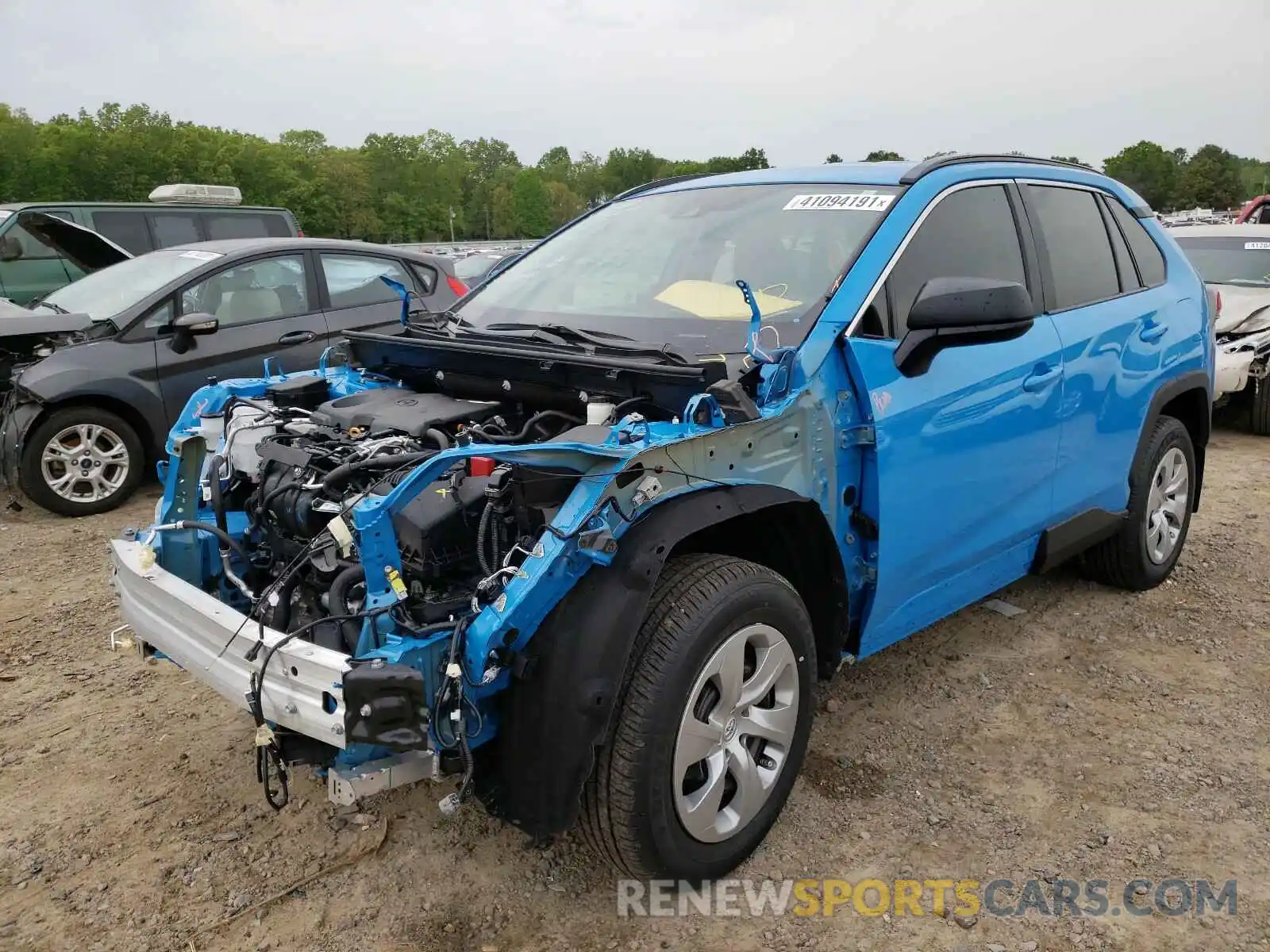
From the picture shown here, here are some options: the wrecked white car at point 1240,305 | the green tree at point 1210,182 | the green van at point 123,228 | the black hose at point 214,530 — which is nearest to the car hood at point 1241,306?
the wrecked white car at point 1240,305

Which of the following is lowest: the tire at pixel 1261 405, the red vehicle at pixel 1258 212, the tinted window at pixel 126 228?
the tire at pixel 1261 405

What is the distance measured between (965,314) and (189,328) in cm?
507

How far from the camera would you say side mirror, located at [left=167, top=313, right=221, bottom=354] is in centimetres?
584

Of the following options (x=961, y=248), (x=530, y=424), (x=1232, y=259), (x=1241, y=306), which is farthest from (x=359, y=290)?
(x=1232, y=259)

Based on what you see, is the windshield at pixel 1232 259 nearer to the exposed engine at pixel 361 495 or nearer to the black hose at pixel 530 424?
the black hose at pixel 530 424

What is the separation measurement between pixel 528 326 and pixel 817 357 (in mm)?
1114

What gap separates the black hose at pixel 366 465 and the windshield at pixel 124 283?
4699 mm

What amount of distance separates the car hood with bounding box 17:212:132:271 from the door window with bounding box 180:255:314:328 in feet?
6.42

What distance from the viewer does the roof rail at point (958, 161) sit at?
10.7ft

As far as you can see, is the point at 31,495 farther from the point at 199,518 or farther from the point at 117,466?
the point at 199,518

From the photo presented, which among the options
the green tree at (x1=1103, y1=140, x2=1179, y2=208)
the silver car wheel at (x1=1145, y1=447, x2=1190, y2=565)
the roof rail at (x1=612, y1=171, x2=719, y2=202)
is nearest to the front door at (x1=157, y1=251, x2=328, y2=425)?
the roof rail at (x1=612, y1=171, x2=719, y2=202)

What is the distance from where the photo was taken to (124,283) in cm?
681

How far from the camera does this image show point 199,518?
9.98ft

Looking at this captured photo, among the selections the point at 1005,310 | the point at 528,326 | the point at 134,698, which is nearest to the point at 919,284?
the point at 1005,310
